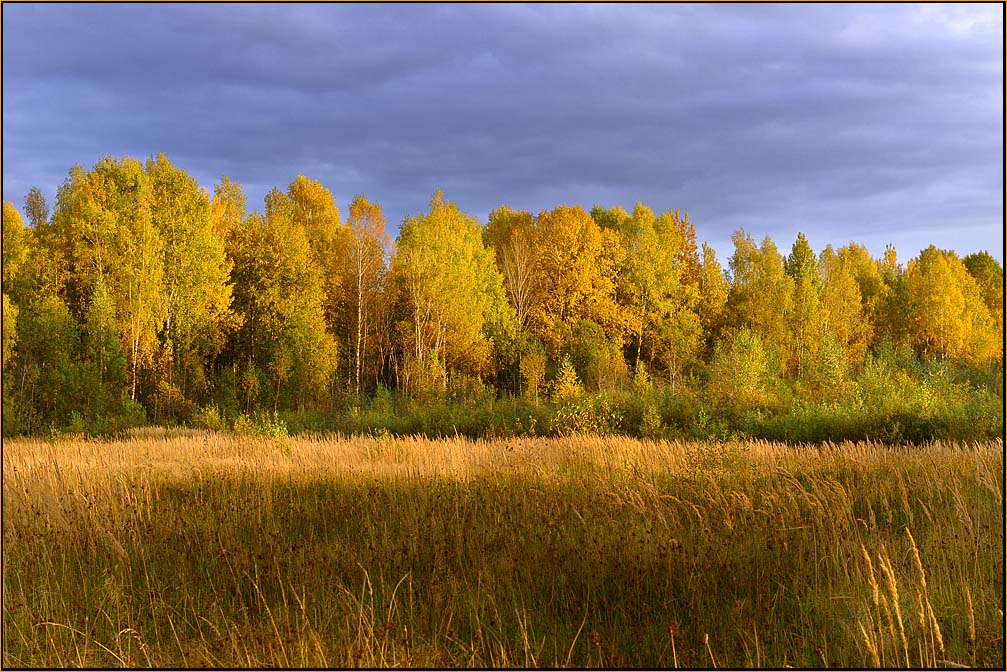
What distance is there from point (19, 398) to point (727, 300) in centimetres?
3015

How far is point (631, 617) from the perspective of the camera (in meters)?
4.21

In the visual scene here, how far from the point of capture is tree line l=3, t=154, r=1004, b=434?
22.1m

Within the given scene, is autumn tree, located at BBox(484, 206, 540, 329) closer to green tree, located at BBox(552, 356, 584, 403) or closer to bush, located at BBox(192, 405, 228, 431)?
green tree, located at BBox(552, 356, 584, 403)

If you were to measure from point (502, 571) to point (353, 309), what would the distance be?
80.5 feet

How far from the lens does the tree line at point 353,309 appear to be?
2208cm

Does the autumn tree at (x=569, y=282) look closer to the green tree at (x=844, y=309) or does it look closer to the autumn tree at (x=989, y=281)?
the green tree at (x=844, y=309)

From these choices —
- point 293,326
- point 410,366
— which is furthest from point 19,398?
point 410,366

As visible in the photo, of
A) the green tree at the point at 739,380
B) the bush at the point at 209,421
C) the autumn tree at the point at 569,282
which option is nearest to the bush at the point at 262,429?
the bush at the point at 209,421

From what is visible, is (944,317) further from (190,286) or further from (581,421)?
(190,286)

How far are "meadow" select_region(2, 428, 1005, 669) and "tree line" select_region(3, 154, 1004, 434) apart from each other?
1277 cm

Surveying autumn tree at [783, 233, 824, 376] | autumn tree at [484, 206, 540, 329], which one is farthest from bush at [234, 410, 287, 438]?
autumn tree at [783, 233, 824, 376]

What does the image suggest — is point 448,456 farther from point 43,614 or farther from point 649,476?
point 43,614

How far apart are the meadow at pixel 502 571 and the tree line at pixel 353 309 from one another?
12.8 m

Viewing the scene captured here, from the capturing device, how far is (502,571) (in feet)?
15.5
